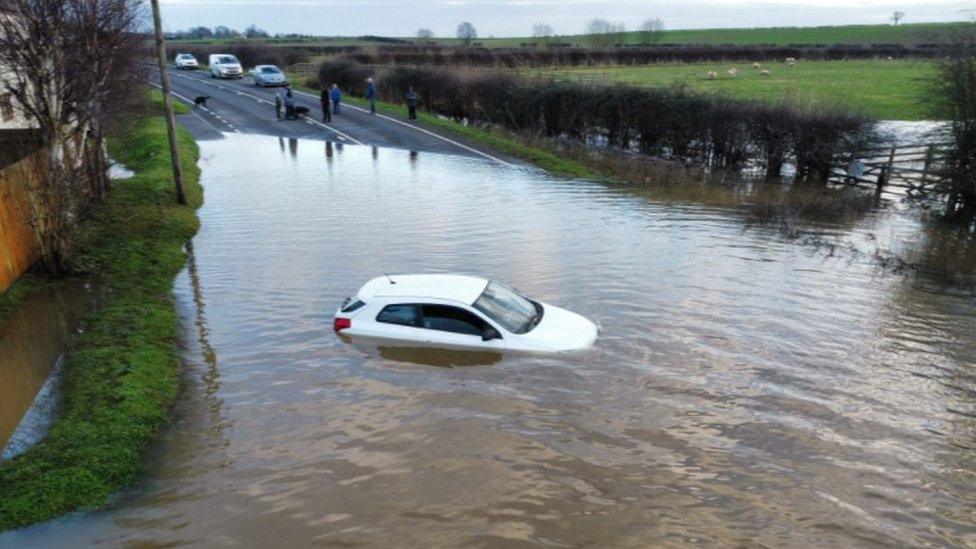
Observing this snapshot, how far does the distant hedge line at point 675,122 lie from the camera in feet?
90.9

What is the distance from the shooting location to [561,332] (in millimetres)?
11438

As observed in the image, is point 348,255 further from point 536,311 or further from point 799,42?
point 799,42

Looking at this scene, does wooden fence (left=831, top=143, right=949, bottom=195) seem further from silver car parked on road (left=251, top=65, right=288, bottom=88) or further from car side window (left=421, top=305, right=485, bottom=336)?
silver car parked on road (left=251, top=65, right=288, bottom=88)

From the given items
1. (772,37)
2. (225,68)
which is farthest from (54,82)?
(772,37)

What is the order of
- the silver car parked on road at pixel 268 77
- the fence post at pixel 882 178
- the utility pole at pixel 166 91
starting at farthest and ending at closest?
1. the silver car parked on road at pixel 268 77
2. the fence post at pixel 882 178
3. the utility pole at pixel 166 91

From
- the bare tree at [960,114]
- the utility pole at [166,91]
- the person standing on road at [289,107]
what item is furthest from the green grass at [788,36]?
the utility pole at [166,91]

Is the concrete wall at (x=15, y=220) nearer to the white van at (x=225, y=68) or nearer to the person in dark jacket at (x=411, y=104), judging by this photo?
the person in dark jacket at (x=411, y=104)

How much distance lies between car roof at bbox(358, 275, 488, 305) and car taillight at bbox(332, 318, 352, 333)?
0.44 metres

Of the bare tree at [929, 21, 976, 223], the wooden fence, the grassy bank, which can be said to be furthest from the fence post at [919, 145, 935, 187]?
the grassy bank

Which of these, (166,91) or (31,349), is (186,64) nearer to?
(166,91)

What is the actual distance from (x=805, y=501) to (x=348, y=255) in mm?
11338

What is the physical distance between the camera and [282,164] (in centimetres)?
2791

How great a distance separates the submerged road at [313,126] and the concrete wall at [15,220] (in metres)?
17.9

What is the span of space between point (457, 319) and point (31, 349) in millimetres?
6842
